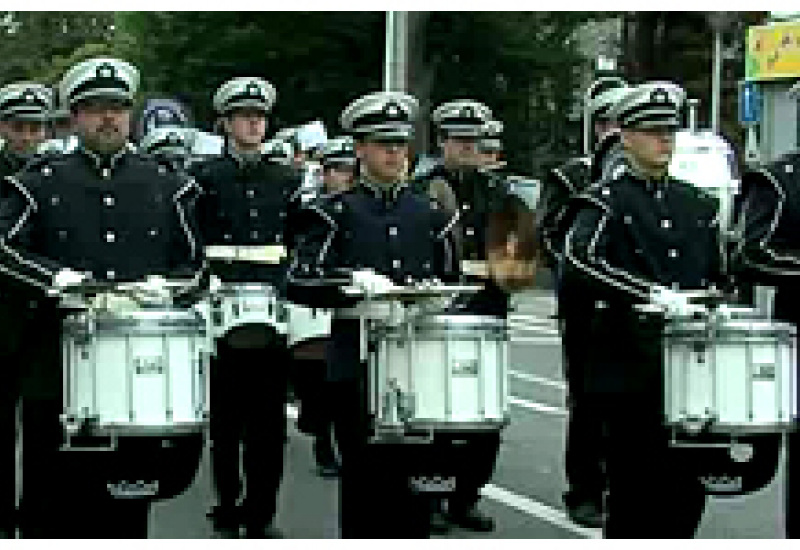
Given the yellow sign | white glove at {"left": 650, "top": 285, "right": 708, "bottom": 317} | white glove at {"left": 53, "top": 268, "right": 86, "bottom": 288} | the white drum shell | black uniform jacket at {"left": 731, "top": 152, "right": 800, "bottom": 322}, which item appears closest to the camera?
white glove at {"left": 53, "top": 268, "right": 86, "bottom": 288}

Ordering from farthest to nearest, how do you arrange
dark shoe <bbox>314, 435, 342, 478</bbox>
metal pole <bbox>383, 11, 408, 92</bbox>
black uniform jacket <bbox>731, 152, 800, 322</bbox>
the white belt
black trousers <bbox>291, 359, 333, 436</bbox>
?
metal pole <bbox>383, 11, 408, 92</bbox>, dark shoe <bbox>314, 435, 342, 478</bbox>, black trousers <bbox>291, 359, 333, 436</bbox>, the white belt, black uniform jacket <bbox>731, 152, 800, 322</bbox>

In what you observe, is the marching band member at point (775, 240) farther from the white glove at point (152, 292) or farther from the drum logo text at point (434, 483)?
the white glove at point (152, 292)

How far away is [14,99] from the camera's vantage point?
877cm

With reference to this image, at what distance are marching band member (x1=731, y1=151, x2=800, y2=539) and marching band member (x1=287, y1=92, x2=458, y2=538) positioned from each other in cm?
111

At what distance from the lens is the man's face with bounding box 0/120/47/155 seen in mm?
8812

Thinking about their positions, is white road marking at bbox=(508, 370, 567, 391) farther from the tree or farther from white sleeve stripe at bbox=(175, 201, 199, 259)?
the tree

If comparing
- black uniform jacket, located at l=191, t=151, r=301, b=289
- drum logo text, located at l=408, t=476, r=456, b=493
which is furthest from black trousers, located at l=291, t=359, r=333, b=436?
drum logo text, located at l=408, t=476, r=456, b=493

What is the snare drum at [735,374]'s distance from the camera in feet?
20.8

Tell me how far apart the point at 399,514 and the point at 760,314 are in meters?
1.52

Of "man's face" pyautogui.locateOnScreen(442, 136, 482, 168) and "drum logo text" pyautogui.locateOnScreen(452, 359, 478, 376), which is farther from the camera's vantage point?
"man's face" pyautogui.locateOnScreen(442, 136, 482, 168)

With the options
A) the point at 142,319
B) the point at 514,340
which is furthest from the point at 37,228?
the point at 514,340

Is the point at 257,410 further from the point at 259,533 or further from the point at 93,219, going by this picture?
the point at 93,219

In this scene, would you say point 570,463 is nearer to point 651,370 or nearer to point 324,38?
point 651,370

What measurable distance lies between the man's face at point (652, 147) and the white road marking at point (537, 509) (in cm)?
235
